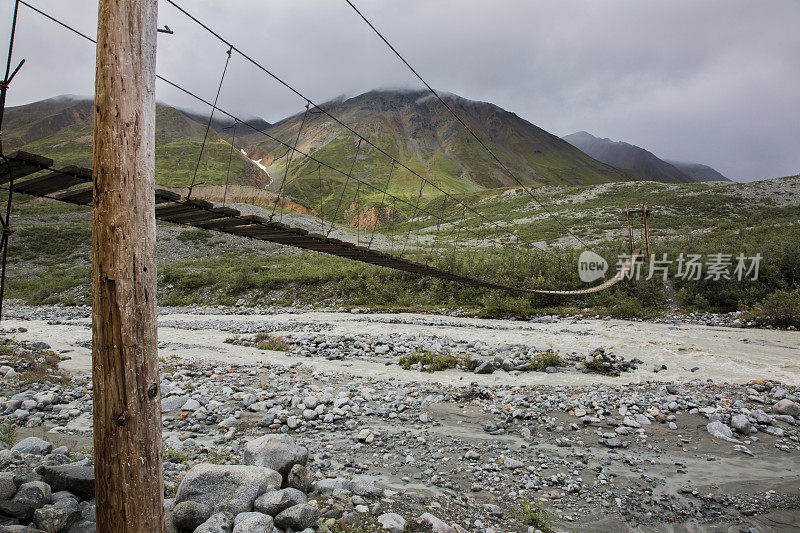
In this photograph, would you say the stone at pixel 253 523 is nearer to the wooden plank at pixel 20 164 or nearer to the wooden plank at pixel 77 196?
the wooden plank at pixel 20 164

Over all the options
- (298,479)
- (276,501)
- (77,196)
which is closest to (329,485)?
(298,479)

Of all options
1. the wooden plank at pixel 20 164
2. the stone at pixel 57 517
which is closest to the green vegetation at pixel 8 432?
the stone at pixel 57 517

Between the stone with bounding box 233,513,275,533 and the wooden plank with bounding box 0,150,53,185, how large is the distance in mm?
3066

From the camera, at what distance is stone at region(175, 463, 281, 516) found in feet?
9.38

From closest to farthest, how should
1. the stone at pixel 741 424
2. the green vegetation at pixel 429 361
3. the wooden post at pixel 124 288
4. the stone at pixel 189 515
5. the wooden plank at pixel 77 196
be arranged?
the wooden post at pixel 124 288 < the stone at pixel 189 515 < the wooden plank at pixel 77 196 < the stone at pixel 741 424 < the green vegetation at pixel 429 361

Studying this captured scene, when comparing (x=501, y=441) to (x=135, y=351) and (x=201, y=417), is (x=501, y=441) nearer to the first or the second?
(x=201, y=417)

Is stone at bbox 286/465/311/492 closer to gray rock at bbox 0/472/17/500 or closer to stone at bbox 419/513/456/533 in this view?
stone at bbox 419/513/456/533

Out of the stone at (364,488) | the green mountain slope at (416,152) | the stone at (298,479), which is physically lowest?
the stone at (364,488)

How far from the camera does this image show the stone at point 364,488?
3.52 m

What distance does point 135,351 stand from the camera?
2.04 m

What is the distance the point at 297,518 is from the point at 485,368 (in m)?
6.04

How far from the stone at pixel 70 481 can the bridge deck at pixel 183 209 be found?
7.12 ft

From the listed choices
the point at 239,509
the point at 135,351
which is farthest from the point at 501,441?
the point at 135,351

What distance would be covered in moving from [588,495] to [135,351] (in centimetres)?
411
